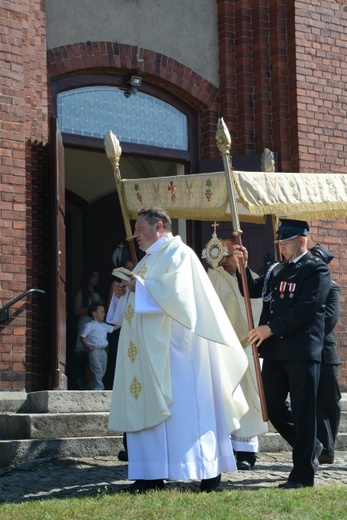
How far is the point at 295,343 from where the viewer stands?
320 inches

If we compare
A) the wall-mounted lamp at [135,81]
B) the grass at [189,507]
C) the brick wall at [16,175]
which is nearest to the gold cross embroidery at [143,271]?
the grass at [189,507]

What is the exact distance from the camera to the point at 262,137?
13.4 metres

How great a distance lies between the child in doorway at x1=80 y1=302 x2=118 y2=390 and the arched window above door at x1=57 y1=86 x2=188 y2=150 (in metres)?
2.12

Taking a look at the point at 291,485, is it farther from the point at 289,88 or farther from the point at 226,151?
the point at 289,88

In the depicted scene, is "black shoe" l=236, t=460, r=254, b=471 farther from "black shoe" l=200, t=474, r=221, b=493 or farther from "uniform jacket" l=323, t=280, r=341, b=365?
"black shoe" l=200, t=474, r=221, b=493

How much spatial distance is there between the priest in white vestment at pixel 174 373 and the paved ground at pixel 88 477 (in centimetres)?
42

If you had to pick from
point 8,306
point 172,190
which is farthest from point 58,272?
point 172,190

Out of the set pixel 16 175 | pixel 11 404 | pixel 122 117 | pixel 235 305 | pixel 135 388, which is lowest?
pixel 11 404

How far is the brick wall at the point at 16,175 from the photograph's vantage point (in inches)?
431

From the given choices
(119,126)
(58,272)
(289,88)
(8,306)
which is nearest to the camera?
(8,306)

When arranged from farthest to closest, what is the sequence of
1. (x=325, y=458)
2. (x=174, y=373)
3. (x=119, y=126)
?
(x=119, y=126) → (x=325, y=458) → (x=174, y=373)

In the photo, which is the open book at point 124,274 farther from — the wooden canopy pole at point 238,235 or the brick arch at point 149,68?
the brick arch at point 149,68

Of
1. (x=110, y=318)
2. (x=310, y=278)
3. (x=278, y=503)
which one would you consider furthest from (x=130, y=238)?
(x=278, y=503)

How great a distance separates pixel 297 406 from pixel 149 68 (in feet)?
20.1
